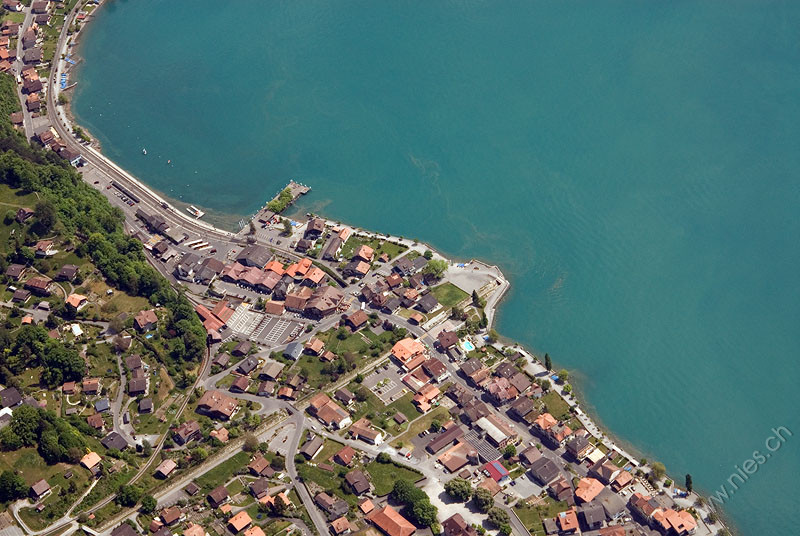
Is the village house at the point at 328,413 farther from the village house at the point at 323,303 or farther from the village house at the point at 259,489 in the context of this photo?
the village house at the point at 323,303

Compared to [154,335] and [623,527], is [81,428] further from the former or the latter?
[623,527]

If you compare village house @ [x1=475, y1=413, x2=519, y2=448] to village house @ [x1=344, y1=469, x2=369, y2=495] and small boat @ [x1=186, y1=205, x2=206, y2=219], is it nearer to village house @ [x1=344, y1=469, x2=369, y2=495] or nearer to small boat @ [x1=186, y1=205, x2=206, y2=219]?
village house @ [x1=344, y1=469, x2=369, y2=495]

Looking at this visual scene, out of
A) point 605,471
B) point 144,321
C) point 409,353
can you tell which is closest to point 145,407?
point 144,321

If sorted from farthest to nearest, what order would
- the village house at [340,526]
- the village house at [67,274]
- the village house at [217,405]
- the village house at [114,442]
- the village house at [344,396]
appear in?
the village house at [67,274] < the village house at [344,396] < the village house at [217,405] < the village house at [114,442] < the village house at [340,526]

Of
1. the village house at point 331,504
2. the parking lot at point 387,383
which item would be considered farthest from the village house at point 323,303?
the village house at point 331,504

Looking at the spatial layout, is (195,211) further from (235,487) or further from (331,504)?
(331,504)

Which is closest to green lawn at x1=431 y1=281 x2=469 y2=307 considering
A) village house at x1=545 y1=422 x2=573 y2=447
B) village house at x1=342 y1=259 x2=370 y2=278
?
village house at x1=342 y1=259 x2=370 y2=278
